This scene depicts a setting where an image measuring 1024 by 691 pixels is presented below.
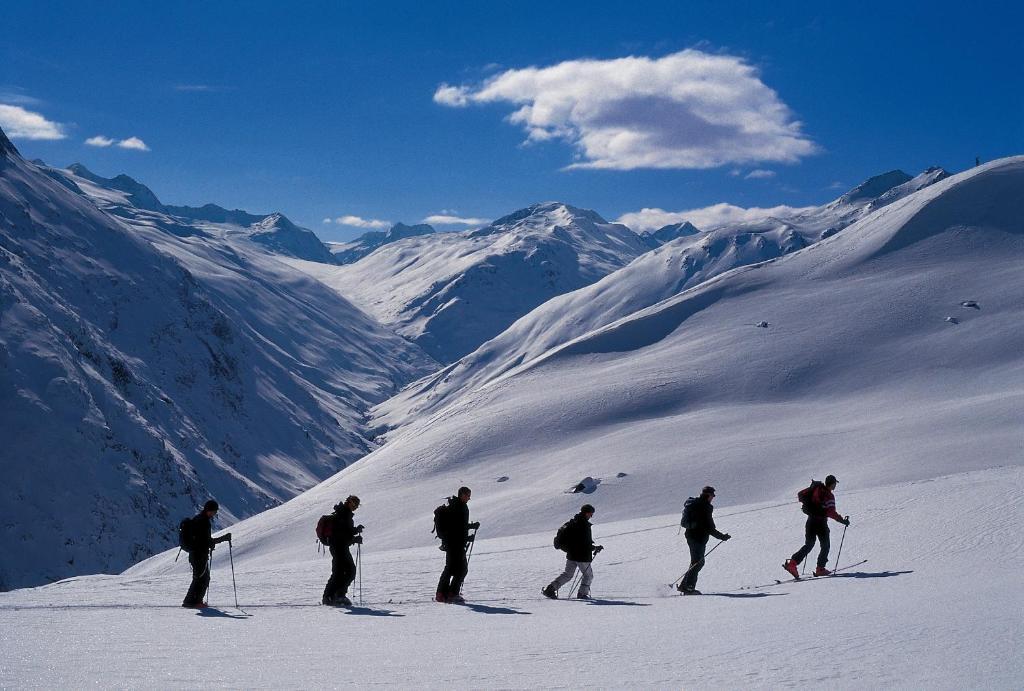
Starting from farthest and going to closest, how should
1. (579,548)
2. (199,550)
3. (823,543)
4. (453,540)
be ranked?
(823,543)
(579,548)
(453,540)
(199,550)

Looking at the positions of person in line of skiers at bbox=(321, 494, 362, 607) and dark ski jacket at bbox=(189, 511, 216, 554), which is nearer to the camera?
dark ski jacket at bbox=(189, 511, 216, 554)

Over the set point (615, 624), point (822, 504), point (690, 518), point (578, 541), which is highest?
point (822, 504)

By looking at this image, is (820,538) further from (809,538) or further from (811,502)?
(811,502)

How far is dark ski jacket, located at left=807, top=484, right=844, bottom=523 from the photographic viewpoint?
16.2 meters

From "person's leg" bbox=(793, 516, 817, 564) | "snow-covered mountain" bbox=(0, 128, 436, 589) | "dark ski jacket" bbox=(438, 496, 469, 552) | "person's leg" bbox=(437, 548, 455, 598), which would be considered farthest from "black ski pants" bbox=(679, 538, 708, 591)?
"snow-covered mountain" bbox=(0, 128, 436, 589)

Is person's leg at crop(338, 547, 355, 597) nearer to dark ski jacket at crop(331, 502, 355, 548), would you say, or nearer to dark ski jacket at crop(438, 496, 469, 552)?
dark ski jacket at crop(331, 502, 355, 548)

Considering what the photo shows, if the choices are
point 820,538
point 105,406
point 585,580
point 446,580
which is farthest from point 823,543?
point 105,406

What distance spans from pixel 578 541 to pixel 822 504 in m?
4.76

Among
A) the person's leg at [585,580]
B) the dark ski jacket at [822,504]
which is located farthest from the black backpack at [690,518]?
the dark ski jacket at [822,504]

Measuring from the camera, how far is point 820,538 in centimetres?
1623

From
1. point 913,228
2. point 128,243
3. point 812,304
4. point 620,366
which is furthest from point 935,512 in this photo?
point 128,243

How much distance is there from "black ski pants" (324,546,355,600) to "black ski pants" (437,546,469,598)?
167 cm

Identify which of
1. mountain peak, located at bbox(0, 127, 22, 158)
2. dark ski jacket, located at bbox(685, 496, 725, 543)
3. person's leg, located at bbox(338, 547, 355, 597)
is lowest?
person's leg, located at bbox(338, 547, 355, 597)

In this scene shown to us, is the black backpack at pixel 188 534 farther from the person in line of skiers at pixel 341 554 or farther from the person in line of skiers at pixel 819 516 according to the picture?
the person in line of skiers at pixel 819 516
